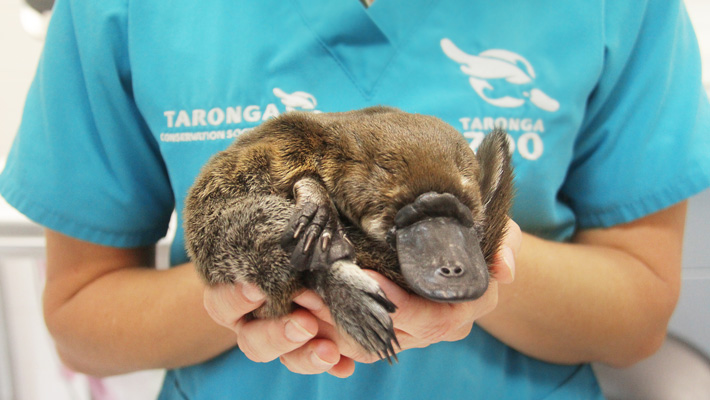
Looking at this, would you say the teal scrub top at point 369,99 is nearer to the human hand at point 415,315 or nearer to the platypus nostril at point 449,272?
the human hand at point 415,315

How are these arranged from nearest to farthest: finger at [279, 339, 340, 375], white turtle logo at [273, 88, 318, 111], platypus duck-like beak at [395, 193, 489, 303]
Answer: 1. platypus duck-like beak at [395, 193, 489, 303]
2. finger at [279, 339, 340, 375]
3. white turtle logo at [273, 88, 318, 111]

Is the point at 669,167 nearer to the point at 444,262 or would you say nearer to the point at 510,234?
the point at 510,234

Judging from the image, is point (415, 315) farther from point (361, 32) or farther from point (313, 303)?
point (361, 32)

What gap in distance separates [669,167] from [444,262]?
68cm

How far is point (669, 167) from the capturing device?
0.84 metres

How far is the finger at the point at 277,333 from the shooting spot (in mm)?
436

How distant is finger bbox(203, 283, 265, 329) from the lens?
0.43 m

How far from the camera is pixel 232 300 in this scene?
0.45 m

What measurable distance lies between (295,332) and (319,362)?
54 millimetres

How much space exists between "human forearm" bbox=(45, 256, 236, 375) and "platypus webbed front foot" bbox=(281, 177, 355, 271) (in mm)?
468

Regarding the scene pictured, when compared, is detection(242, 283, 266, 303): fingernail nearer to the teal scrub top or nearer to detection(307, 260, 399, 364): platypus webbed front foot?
detection(307, 260, 399, 364): platypus webbed front foot

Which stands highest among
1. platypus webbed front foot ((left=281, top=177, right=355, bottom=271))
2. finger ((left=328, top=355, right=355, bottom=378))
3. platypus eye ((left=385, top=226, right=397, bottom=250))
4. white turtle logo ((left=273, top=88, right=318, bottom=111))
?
platypus webbed front foot ((left=281, top=177, right=355, bottom=271))

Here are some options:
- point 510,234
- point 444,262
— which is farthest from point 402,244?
point 510,234

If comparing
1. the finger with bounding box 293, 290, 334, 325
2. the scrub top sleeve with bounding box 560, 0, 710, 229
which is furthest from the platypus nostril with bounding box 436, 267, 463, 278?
the scrub top sleeve with bounding box 560, 0, 710, 229
